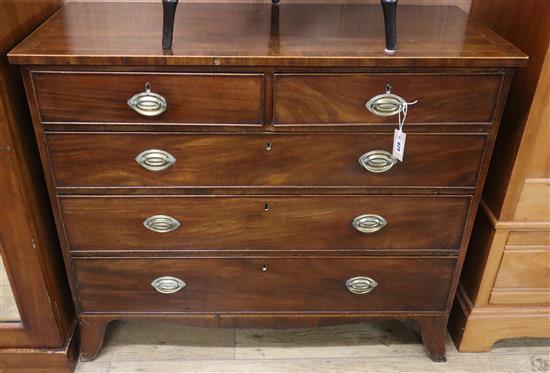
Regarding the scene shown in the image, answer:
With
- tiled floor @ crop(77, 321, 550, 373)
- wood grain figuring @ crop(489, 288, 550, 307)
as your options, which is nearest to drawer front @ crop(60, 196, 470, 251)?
wood grain figuring @ crop(489, 288, 550, 307)

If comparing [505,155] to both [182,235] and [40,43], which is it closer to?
[182,235]

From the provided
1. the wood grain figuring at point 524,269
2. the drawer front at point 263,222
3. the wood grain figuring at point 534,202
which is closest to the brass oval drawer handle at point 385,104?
the drawer front at point 263,222

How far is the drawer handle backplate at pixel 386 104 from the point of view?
1.17 m

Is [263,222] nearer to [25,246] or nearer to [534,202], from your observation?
[25,246]

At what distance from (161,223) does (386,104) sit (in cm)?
61

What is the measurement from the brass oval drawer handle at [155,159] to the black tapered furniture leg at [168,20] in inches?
9.4

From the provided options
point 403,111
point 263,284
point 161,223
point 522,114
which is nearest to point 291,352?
point 263,284

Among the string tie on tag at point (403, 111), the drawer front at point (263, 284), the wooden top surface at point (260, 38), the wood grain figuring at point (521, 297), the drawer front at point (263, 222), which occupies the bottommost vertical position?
the wood grain figuring at point (521, 297)

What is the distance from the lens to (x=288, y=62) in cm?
111

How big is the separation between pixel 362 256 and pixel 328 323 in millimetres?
250

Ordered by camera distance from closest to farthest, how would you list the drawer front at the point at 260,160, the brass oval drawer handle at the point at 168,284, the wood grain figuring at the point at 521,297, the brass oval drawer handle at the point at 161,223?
the drawer front at the point at 260,160 → the brass oval drawer handle at the point at 161,223 → the brass oval drawer handle at the point at 168,284 → the wood grain figuring at the point at 521,297

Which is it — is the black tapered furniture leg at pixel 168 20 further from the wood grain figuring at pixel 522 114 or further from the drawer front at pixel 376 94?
the wood grain figuring at pixel 522 114

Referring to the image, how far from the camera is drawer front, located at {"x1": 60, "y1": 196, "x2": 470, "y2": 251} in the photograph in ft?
4.28

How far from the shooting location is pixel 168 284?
1.42m
